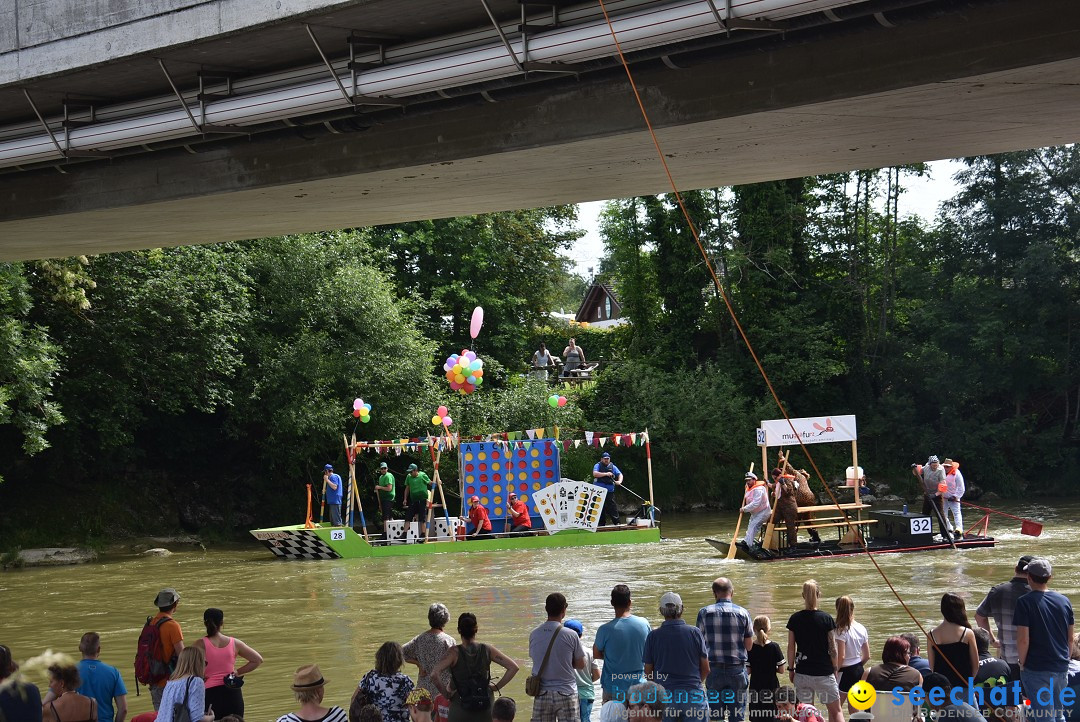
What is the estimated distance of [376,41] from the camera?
9945mm

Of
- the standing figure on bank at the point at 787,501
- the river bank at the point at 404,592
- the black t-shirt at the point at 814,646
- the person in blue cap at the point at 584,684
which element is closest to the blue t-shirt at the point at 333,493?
the river bank at the point at 404,592

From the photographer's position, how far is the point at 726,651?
8477 mm

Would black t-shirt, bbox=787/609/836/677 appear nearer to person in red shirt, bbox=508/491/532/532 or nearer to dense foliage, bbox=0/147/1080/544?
person in red shirt, bbox=508/491/532/532

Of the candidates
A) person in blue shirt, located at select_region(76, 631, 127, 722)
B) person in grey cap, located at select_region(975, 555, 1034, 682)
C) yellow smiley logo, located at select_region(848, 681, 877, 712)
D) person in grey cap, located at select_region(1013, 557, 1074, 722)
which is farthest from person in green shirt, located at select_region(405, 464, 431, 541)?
person in grey cap, located at select_region(1013, 557, 1074, 722)

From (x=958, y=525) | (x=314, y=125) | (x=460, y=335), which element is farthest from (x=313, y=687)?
(x=460, y=335)

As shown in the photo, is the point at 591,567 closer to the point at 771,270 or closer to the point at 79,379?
the point at 79,379

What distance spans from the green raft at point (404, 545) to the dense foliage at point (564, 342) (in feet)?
19.3

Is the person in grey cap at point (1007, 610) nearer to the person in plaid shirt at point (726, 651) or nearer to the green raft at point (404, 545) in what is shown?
the person in plaid shirt at point (726, 651)

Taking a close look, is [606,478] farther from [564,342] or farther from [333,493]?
[564,342]

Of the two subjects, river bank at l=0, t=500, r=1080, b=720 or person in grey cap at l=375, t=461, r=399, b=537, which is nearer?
river bank at l=0, t=500, r=1080, b=720

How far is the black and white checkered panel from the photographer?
25.5 metres

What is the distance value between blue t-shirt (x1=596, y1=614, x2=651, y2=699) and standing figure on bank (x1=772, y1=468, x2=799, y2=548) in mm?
12234

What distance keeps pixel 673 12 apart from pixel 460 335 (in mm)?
37401

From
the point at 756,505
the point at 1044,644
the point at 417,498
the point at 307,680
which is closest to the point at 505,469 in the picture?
the point at 417,498
